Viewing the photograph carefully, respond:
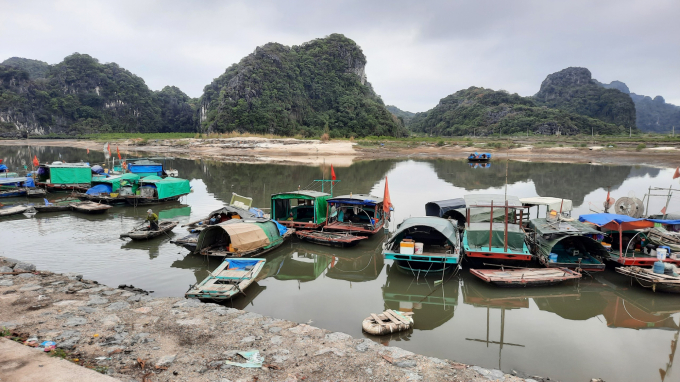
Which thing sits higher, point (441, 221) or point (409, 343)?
point (441, 221)

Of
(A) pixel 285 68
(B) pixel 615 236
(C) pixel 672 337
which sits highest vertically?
(A) pixel 285 68

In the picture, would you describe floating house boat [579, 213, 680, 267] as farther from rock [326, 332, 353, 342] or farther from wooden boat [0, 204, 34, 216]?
wooden boat [0, 204, 34, 216]

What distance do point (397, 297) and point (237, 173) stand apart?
3404 centimetres

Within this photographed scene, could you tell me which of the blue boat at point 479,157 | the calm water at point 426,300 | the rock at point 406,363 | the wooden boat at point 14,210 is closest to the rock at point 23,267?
the calm water at point 426,300

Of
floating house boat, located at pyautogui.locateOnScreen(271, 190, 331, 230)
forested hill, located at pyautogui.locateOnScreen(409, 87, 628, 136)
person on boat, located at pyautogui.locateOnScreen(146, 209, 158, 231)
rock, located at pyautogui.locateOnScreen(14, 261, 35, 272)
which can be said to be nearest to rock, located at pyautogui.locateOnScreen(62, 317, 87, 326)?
rock, located at pyautogui.locateOnScreen(14, 261, 35, 272)

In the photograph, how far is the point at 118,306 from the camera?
29.3ft

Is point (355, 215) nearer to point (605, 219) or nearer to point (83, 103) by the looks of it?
point (605, 219)

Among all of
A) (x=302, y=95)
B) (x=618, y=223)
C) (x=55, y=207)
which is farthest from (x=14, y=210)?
(x=302, y=95)

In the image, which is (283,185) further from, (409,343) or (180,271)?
(409,343)

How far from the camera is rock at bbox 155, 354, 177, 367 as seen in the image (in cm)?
649

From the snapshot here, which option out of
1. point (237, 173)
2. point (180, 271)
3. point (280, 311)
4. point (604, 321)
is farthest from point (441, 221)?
point (237, 173)

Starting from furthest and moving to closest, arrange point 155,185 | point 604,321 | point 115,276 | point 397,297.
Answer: point 155,185 → point 115,276 → point 397,297 → point 604,321

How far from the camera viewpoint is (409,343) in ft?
27.8

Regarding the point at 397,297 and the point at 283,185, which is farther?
the point at 283,185
